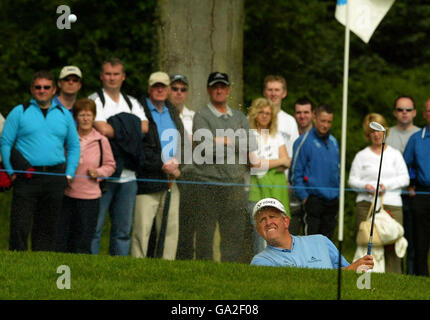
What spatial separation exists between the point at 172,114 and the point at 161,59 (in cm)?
215

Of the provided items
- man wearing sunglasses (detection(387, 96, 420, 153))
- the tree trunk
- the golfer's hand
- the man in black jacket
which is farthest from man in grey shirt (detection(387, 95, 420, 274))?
the golfer's hand

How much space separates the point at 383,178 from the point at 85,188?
3.35 metres

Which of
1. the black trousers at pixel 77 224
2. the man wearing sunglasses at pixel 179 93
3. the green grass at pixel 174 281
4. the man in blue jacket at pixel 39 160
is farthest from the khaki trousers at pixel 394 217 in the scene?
the man in blue jacket at pixel 39 160

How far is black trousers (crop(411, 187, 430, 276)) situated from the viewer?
1421cm

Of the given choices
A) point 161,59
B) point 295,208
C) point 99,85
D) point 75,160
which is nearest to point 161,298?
point 75,160

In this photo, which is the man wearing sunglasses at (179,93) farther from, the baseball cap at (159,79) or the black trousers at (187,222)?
the black trousers at (187,222)

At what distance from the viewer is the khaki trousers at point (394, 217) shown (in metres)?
13.8

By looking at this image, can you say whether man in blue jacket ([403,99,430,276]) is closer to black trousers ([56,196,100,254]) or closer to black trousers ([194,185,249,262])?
black trousers ([194,185,249,262])

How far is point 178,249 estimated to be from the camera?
1347 centimetres

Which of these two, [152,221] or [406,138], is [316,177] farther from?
[152,221]

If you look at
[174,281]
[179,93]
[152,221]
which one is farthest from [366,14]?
[174,281]

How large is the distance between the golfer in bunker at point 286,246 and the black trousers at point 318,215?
322 centimetres

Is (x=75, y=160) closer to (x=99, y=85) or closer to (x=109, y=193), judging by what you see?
(x=109, y=193)

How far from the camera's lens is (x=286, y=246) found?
33.7ft
